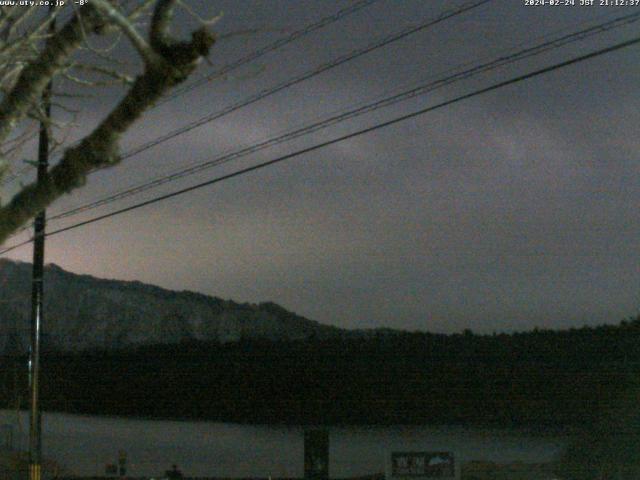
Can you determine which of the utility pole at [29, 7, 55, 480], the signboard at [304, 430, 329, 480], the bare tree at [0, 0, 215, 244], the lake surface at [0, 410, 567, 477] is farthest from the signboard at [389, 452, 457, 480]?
the bare tree at [0, 0, 215, 244]

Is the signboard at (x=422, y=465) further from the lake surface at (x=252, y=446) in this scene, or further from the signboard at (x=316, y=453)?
the lake surface at (x=252, y=446)

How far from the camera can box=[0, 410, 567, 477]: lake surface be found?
2775 cm

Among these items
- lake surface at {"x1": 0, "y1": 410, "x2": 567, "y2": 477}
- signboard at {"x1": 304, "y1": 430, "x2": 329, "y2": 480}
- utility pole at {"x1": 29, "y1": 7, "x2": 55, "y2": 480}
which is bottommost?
lake surface at {"x1": 0, "y1": 410, "x2": 567, "y2": 477}

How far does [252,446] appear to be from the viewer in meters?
32.0

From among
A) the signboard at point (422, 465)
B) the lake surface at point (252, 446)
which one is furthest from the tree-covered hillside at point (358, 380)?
the signboard at point (422, 465)

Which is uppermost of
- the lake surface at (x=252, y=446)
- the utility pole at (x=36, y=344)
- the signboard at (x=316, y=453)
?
the utility pole at (x=36, y=344)

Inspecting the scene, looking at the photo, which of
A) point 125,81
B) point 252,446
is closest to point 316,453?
point 252,446

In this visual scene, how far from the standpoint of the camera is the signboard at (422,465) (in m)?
18.9

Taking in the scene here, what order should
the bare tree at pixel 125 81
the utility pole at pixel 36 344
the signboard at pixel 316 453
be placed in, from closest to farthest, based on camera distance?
Result: the bare tree at pixel 125 81 < the utility pole at pixel 36 344 < the signboard at pixel 316 453

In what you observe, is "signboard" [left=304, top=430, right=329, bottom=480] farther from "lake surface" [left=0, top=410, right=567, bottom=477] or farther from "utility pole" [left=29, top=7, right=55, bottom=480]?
"utility pole" [left=29, top=7, right=55, bottom=480]

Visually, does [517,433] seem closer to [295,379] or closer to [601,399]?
[601,399]

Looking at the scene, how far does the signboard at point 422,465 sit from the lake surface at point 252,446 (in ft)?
16.7

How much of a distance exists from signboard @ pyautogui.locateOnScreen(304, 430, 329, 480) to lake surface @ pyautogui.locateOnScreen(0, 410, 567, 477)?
3.43 metres

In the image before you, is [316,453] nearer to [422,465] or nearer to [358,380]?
[422,465]
